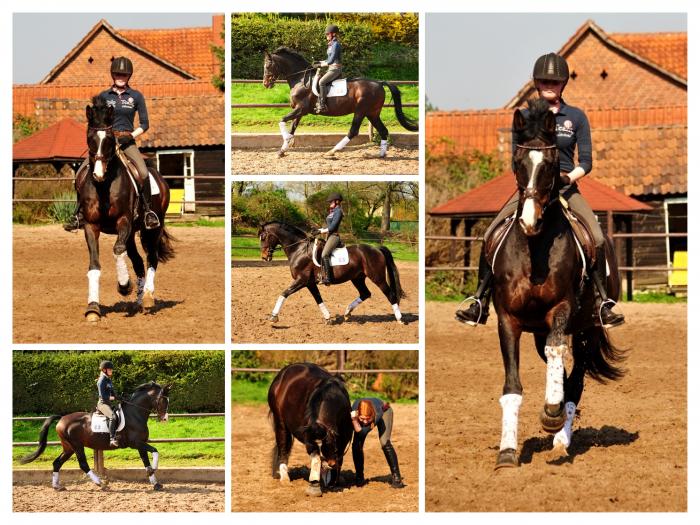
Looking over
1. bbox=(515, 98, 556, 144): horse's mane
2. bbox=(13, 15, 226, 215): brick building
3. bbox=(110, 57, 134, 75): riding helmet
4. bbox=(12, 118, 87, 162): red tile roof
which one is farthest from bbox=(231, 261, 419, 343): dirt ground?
bbox=(12, 118, 87, 162): red tile roof

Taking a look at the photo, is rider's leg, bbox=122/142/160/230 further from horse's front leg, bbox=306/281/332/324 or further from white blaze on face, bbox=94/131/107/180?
horse's front leg, bbox=306/281/332/324

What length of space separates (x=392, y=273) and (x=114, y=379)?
307cm

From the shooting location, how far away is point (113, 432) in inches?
479

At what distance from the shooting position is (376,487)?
11891 mm

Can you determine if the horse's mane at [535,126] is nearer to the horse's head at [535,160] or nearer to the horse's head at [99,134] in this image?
the horse's head at [535,160]

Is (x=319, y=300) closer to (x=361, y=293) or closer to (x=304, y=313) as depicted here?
(x=304, y=313)

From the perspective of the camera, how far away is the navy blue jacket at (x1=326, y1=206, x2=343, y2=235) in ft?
40.5

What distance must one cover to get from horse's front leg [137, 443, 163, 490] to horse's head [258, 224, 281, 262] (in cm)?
222

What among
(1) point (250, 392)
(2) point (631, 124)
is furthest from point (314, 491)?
(2) point (631, 124)

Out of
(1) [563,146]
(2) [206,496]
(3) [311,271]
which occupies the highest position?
(1) [563,146]

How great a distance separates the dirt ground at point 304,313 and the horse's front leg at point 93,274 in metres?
1.52

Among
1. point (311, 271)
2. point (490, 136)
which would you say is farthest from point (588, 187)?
point (311, 271)

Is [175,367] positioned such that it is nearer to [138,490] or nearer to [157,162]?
[138,490]

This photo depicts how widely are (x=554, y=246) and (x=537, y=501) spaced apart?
2.14 m
